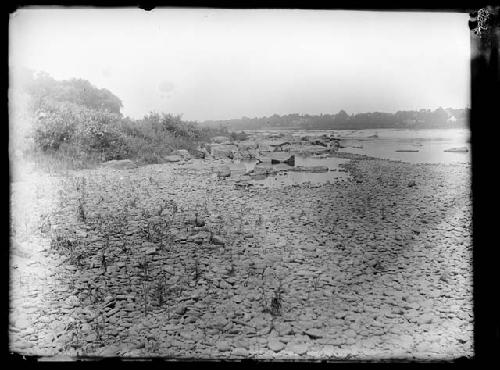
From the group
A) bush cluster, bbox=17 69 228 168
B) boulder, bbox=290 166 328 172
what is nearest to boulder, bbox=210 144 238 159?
bush cluster, bbox=17 69 228 168

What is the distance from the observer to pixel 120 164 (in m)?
14.7

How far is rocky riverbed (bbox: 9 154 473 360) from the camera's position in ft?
16.2

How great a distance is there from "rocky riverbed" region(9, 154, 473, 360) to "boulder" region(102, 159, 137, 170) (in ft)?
9.95

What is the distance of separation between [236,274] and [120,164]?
992 cm

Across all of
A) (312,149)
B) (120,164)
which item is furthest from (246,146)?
(120,164)

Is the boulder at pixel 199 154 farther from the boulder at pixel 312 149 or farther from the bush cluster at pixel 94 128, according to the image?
the boulder at pixel 312 149

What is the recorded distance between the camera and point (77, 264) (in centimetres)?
671

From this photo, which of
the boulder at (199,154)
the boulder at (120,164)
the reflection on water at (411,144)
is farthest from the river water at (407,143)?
the boulder at (120,164)

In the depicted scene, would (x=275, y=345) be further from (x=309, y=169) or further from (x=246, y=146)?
(x=246, y=146)

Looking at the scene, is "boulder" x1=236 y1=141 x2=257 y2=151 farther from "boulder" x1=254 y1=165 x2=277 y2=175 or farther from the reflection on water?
the reflection on water

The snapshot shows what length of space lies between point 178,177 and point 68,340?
9.05 m

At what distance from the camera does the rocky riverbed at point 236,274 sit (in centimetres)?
493

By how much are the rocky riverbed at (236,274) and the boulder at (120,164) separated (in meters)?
3.03
